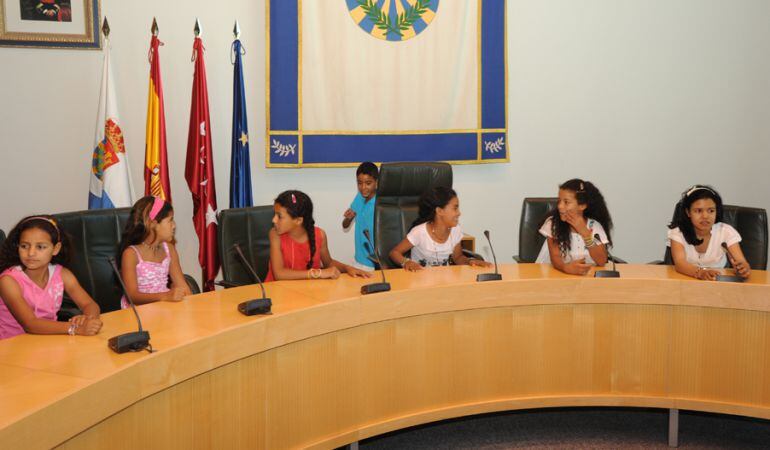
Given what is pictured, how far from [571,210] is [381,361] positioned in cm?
140

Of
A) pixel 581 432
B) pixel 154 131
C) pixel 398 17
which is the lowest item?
pixel 581 432

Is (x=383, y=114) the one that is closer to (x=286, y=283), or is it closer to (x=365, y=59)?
(x=365, y=59)

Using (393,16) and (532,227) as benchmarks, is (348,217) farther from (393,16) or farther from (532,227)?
(393,16)

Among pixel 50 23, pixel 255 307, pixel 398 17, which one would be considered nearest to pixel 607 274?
pixel 255 307

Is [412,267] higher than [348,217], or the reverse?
[348,217]

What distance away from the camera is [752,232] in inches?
154

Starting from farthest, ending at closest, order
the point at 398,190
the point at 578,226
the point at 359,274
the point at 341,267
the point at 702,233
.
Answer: the point at 398,190 < the point at 578,226 < the point at 702,233 < the point at 341,267 < the point at 359,274

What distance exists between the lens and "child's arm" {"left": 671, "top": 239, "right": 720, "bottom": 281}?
10.4 feet

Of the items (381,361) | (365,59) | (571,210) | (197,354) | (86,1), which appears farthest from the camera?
(365,59)

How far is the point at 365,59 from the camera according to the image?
5.31 metres

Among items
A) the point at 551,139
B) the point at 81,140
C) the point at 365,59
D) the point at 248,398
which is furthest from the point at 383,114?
the point at 248,398

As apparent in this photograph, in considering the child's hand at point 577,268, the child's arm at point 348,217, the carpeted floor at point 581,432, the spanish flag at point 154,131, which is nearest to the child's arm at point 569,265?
the child's hand at point 577,268

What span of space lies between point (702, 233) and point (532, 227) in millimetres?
884

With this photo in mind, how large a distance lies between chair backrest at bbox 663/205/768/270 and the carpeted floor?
2.81 feet
